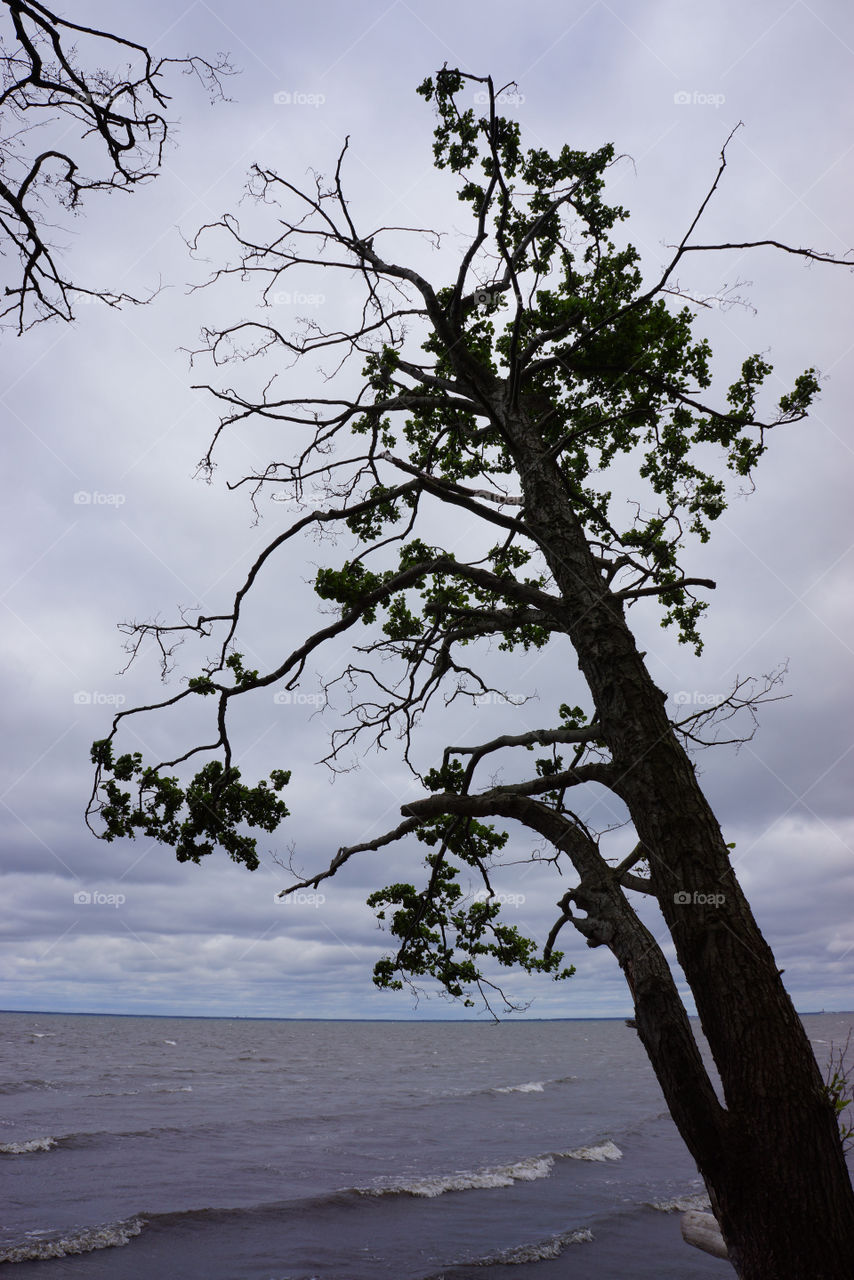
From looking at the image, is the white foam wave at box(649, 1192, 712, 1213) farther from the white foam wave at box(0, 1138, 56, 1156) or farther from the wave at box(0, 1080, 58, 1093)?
the wave at box(0, 1080, 58, 1093)

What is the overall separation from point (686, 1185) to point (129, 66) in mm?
25929

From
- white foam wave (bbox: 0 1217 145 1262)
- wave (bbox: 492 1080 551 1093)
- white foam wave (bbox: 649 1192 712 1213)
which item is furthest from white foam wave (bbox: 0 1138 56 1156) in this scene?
wave (bbox: 492 1080 551 1093)

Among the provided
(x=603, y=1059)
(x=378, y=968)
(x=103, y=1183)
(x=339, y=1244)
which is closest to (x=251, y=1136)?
A: (x=103, y=1183)

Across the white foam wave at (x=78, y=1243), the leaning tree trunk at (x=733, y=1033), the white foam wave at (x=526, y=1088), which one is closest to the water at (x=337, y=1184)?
the white foam wave at (x=78, y=1243)

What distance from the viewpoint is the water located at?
14383mm

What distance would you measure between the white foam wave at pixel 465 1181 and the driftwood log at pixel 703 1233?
676 centimetres

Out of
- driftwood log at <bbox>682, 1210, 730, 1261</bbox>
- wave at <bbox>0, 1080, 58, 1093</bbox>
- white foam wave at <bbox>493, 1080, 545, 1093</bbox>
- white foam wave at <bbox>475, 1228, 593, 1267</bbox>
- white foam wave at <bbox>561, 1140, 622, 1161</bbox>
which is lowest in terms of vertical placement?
white foam wave at <bbox>493, 1080, 545, 1093</bbox>

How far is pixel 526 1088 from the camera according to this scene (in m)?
47.1

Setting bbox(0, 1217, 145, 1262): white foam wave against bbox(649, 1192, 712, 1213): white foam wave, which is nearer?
bbox(0, 1217, 145, 1262): white foam wave

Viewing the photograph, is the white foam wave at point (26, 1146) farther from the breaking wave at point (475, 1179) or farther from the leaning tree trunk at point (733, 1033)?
the leaning tree trunk at point (733, 1033)

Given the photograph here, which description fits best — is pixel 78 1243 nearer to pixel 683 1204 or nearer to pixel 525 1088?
pixel 683 1204

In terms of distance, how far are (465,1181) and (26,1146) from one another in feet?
44.7

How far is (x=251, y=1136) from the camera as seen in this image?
27906 mm

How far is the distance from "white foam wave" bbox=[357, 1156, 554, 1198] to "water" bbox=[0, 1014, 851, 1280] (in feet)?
0.35
